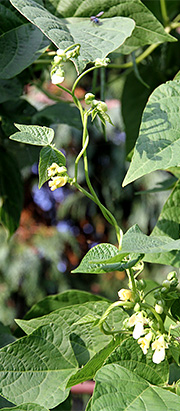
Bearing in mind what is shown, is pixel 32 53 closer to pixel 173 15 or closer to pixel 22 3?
pixel 22 3

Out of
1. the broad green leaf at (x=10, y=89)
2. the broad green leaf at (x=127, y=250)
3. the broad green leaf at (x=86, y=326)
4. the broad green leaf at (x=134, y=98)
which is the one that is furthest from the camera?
the broad green leaf at (x=134, y=98)

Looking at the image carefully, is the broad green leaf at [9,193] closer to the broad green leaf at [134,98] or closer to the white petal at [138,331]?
the broad green leaf at [134,98]

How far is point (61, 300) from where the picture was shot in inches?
16.0

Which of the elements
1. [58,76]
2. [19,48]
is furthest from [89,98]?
[19,48]

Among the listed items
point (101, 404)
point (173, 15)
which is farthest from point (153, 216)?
point (101, 404)

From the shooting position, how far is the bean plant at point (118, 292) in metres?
0.25

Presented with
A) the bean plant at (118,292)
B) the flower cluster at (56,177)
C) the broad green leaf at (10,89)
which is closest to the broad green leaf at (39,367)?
the bean plant at (118,292)

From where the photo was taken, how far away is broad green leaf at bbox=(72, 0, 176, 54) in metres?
0.38

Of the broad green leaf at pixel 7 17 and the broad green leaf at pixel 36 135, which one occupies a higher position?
the broad green leaf at pixel 7 17

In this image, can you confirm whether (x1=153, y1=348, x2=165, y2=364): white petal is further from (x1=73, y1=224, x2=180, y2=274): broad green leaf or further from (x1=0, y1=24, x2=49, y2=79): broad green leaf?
(x1=0, y1=24, x2=49, y2=79): broad green leaf

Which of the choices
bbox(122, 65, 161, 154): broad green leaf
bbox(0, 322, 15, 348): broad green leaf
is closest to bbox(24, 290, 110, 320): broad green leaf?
bbox(0, 322, 15, 348): broad green leaf

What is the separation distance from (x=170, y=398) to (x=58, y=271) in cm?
192

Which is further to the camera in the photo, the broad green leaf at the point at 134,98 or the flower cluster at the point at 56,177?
the broad green leaf at the point at 134,98

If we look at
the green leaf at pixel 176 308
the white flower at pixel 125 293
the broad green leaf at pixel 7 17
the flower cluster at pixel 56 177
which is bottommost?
the green leaf at pixel 176 308
